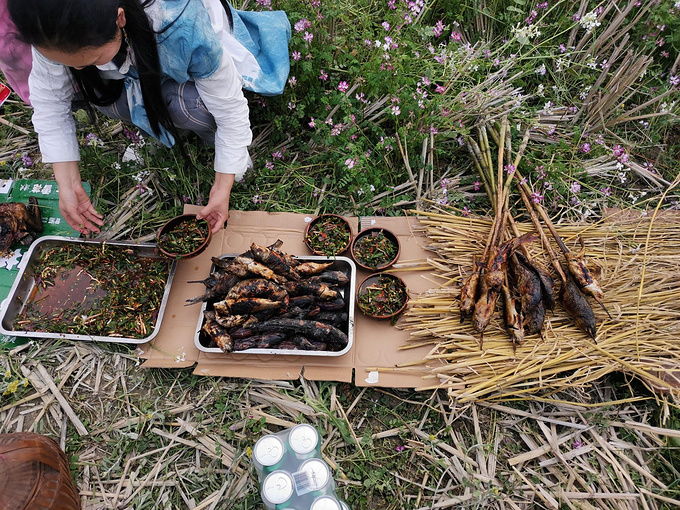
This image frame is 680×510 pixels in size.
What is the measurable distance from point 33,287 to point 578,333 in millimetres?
3868

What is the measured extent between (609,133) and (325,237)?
2.76 meters

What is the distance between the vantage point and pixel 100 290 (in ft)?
10.0

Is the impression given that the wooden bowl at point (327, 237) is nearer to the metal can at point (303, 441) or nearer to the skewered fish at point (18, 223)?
the metal can at point (303, 441)

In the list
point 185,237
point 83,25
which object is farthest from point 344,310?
point 83,25

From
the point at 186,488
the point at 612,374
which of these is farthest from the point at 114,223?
the point at 612,374

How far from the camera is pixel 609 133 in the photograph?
3.72m

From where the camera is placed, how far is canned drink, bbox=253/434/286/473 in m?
2.18

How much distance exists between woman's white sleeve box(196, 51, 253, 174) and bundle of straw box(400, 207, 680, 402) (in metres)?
1.58

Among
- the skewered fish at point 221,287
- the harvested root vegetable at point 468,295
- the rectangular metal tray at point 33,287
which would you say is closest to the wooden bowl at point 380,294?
the harvested root vegetable at point 468,295

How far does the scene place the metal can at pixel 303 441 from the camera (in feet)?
7.30

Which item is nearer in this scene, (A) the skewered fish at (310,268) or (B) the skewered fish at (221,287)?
(B) the skewered fish at (221,287)

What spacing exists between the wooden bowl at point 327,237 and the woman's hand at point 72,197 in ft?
4.90

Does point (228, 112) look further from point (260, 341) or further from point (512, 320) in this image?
point (512, 320)

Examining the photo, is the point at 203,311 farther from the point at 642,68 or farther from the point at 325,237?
the point at 642,68
